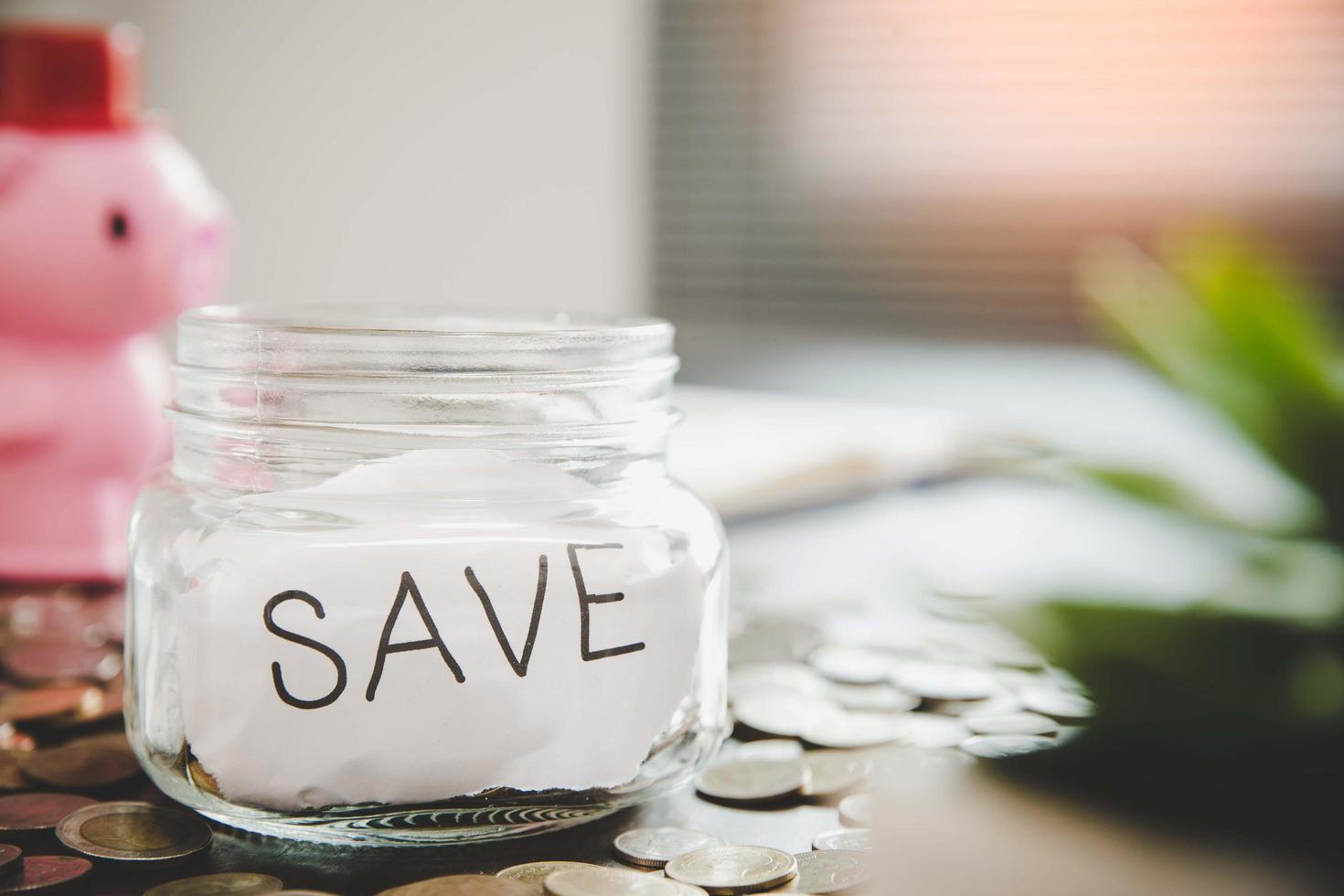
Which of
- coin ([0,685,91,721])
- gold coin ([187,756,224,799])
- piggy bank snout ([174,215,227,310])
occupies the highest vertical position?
piggy bank snout ([174,215,227,310])

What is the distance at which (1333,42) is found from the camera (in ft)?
5.97

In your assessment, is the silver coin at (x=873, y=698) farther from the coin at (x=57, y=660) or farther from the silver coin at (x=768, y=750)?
the coin at (x=57, y=660)

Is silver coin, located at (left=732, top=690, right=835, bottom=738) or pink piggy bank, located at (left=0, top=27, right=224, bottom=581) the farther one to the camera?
pink piggy bank, located at (left=0, top=27, right=224, bottom=581)

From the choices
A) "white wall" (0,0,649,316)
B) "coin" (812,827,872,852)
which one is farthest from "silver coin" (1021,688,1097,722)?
"white wall" (0,0,649,316)

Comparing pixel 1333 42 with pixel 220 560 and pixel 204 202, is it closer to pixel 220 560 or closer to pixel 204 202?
pixel 204 202

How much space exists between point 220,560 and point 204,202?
42 cm

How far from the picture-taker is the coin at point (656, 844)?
330 millimetres

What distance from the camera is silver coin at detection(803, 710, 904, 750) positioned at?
428 millimetres

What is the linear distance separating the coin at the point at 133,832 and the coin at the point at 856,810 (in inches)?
6.7

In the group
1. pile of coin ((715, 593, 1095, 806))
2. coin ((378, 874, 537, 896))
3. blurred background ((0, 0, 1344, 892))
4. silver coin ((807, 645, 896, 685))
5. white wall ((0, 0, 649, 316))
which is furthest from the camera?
white wall ((0, 0, 649, 316))

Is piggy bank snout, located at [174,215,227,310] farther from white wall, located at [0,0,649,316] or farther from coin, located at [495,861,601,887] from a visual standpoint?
white wall, located at [0,0,649,316]

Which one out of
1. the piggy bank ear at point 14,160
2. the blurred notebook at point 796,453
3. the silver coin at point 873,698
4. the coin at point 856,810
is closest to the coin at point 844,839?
the coin at point 856,810

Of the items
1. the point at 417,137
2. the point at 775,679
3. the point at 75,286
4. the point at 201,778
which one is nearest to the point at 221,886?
the point at 201,778

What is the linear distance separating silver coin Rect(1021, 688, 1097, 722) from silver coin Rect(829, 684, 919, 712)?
40 millimetres
